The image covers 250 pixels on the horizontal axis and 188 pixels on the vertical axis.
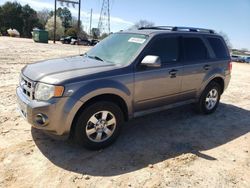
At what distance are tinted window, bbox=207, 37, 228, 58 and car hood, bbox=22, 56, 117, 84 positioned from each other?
2.89 meters

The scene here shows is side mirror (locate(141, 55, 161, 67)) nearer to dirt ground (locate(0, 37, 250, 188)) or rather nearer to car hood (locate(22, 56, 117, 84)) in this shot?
car hood (locate(22, 56, 117, 84))

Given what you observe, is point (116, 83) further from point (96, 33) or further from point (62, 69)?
point (96, 33)

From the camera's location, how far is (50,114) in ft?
12.5

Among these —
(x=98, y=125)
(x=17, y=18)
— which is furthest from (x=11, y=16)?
(x=98, y=125)

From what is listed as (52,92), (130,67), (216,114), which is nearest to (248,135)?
(216,114)

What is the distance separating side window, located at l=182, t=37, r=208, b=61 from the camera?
5.56 m

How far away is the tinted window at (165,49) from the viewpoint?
4938 millimetres

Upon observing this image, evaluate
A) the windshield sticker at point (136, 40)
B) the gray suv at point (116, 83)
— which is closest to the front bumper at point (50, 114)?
the gray suv at point (116, 83)

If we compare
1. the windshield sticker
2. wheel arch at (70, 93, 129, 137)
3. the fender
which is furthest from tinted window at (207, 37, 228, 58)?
the fender

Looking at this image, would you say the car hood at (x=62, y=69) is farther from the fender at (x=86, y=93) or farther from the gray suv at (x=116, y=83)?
the fender at (x=86, y=93)

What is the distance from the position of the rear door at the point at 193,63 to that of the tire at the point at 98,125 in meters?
1.78

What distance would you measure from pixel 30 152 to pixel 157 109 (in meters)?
2.32

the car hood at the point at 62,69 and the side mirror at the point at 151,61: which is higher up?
the side mirror at the point at 151,61

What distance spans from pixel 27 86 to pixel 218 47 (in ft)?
14.4
